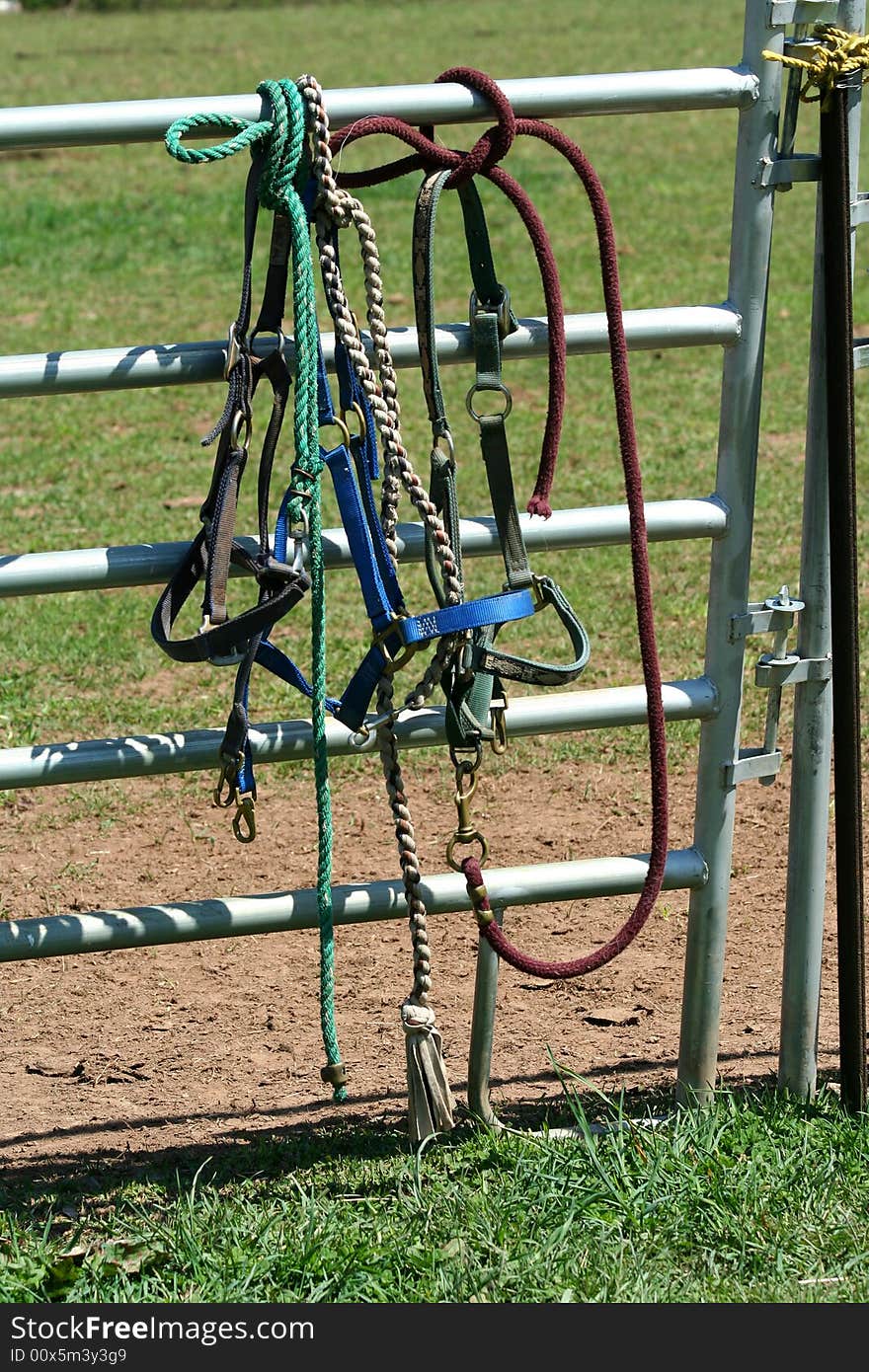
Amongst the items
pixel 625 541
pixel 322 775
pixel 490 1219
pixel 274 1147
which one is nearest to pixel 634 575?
pixel 625 541

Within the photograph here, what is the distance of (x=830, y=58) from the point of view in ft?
6.98

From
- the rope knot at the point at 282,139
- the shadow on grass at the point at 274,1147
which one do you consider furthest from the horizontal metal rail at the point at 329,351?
the shadow on grass at the point at 274,1147

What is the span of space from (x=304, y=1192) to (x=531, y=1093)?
55 centimetres

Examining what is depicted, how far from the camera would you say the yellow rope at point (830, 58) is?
212 centimetres

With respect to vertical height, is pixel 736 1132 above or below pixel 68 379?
below

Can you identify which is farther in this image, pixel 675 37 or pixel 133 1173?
pixel 675 37

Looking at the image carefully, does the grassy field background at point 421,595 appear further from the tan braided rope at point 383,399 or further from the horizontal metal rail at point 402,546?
the horizontal metal rail at point 402,546

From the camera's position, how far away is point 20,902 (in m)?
3.39

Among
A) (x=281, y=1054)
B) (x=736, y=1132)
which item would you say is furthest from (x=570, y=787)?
(x=736, y=1132)

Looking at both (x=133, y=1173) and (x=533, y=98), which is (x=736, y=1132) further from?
(x=533, y=98)

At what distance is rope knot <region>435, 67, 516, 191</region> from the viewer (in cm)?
202

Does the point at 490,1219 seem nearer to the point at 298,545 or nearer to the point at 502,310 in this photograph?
the point at 298,545

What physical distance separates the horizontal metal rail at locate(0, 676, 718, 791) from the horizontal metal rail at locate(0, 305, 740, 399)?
0.49 m
